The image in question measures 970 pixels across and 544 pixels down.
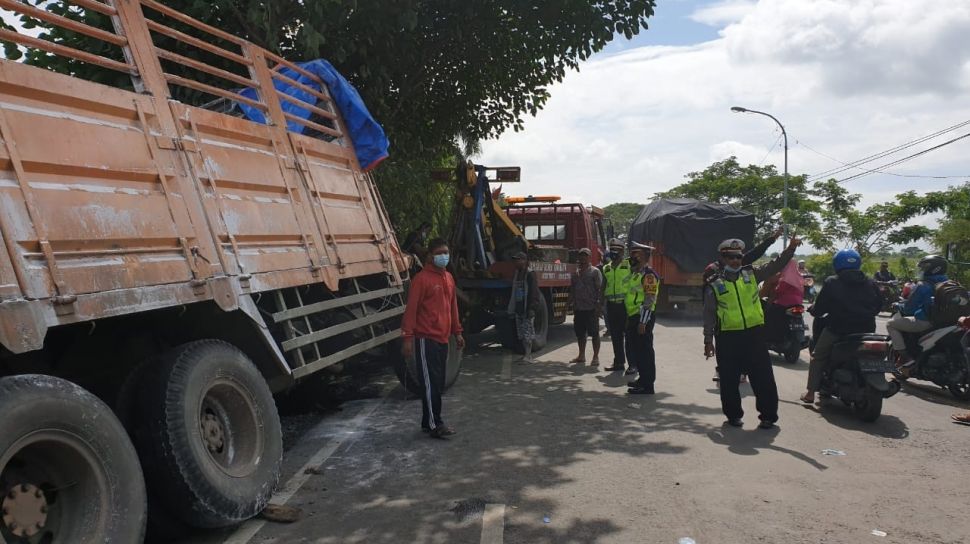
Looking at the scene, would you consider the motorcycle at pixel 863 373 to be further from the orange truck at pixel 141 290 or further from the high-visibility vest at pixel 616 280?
the orange truck at pixel 141 290

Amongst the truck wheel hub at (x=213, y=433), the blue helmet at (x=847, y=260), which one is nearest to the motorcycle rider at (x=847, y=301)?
the blue helmet at (x=847, y=260)

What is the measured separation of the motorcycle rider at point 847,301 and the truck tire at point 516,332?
4877mm

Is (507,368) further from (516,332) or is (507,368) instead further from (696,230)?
(696,230)

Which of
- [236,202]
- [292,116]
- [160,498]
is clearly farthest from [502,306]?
[160,498]

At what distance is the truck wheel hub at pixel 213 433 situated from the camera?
400 centimetres

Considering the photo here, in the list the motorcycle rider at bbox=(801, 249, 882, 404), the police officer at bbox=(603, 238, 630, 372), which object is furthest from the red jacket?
the motorcycle rider at bbox=(801, 249, 882, 404)

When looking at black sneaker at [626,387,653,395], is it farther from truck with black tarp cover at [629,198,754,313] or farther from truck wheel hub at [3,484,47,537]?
truck with black tarp cover at [629,198,754,313]

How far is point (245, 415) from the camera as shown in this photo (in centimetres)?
428

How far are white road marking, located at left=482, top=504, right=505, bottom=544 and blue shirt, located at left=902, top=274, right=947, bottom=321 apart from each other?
5907mm

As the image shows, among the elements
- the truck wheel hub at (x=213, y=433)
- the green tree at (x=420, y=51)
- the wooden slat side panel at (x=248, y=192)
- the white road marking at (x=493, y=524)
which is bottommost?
the white road marking at (x=493, y=524)

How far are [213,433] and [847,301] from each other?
5646 mm

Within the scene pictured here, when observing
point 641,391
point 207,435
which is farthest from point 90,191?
point 641,391

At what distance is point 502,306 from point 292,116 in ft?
19.5

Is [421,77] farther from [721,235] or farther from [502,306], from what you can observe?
[721,235]
